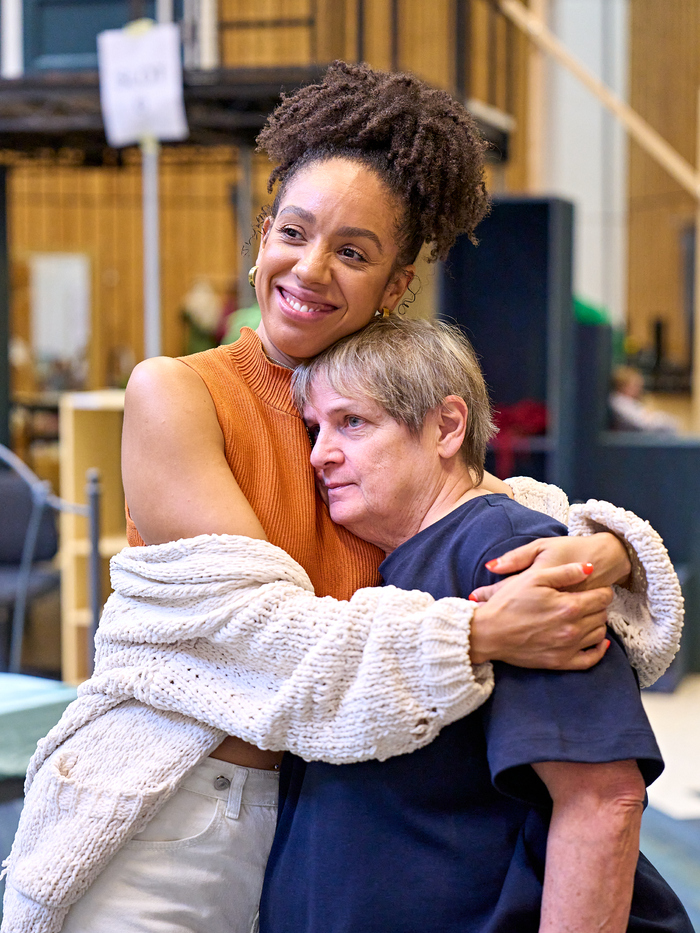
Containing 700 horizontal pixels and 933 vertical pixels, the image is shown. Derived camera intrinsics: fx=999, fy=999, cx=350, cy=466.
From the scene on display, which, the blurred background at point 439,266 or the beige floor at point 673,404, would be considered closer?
the blurred background at point 439,266

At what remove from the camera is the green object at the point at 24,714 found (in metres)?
2.07

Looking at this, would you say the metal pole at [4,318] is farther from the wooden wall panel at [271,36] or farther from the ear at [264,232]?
the ear at [264,232]

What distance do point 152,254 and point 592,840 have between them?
11.5 feet

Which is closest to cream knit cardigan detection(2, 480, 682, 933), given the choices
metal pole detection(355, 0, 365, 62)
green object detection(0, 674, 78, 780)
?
green object detection(0, 674, 78, 780)

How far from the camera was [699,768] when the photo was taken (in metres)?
3.68

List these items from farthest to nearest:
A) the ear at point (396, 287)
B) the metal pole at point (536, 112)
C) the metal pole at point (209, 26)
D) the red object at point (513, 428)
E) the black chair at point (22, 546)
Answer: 1. the metal pole at point (536, 112)
2. the metal pole at point (209, 26)
3. the red object at point (513, 428)
4. the black chair at point (22, 546)
5. the ear at point (396, 287)

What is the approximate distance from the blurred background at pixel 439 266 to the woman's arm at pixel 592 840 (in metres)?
0.90

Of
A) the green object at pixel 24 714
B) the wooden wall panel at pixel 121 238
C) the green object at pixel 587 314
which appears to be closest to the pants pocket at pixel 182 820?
the green object at pixel 24 714

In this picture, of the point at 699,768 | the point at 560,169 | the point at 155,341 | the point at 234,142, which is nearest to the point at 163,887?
the point at 699,768

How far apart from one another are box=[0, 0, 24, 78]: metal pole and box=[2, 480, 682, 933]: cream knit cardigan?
15.6 feet

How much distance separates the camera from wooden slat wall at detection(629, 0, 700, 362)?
9.46m

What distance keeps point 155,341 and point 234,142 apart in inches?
67.8

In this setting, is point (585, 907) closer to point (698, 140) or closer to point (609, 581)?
point (609, 581)

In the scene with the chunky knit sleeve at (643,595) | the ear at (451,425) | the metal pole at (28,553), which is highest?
the ear at (451,425)
